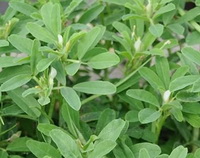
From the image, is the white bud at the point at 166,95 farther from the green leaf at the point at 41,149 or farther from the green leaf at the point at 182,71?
the green leaf at the point at 41,149

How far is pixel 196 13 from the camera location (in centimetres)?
89

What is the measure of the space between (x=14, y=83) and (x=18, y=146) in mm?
120

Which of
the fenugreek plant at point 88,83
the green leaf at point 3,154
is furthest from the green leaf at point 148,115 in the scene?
the green leaf at point 3,154

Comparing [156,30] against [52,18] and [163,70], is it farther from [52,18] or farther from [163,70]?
[52,18]

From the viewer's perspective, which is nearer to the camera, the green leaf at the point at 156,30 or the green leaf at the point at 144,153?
the green leaf at the point at 144,153

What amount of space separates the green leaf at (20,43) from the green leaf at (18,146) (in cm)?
14

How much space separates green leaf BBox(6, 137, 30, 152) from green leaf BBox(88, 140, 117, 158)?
0.19 metres

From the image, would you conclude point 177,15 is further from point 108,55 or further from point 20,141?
point 20,141

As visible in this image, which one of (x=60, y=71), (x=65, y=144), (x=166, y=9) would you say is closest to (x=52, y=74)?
(x=60, y=71)

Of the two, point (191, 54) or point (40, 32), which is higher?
point (40, 32)

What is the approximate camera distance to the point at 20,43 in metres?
0.77

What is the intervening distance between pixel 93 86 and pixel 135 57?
4.5 inches

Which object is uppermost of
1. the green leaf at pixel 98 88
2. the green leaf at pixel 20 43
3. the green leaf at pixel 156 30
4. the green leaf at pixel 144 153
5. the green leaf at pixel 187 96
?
the green leaf at pixel 20 43

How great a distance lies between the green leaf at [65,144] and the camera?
2.15 ft
